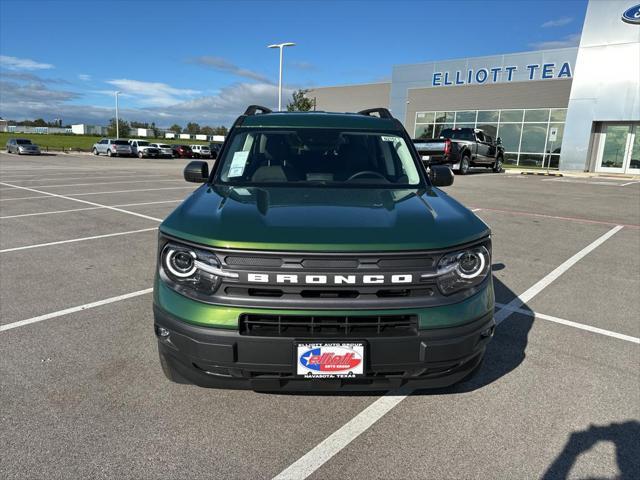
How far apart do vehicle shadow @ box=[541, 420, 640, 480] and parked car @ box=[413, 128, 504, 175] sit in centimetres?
1708

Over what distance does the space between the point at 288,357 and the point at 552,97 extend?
33.4m

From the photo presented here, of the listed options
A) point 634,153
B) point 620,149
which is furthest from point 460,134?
point 634,153

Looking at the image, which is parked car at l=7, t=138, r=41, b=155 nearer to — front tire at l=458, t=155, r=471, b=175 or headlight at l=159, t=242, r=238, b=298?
front tire at l=458, t=155, r=471, b=175

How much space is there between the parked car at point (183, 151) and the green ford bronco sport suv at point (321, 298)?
47285 millimetres

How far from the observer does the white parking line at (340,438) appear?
2258 mm

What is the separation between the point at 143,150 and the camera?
43.2 metres

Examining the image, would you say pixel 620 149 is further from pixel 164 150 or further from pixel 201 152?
pixel 164 150

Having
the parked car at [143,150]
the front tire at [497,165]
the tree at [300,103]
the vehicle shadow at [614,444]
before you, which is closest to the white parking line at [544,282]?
the vehicle shadow at [614,444]

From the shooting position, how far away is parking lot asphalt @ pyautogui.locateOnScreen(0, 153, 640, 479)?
231 centimetres

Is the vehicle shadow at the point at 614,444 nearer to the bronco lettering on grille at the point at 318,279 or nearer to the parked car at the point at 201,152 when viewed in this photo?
the bronco lettering on grille at the point at 318,279

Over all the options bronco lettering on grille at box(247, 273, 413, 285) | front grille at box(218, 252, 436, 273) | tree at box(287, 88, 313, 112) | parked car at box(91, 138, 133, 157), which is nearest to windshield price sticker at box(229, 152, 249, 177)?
front grille at box(218, 252, 436, 273)

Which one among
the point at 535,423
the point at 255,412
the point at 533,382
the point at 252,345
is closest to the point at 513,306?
the point at 533,382

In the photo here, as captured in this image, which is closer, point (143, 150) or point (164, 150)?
point (143, 150)

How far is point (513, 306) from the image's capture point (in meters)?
4.57
